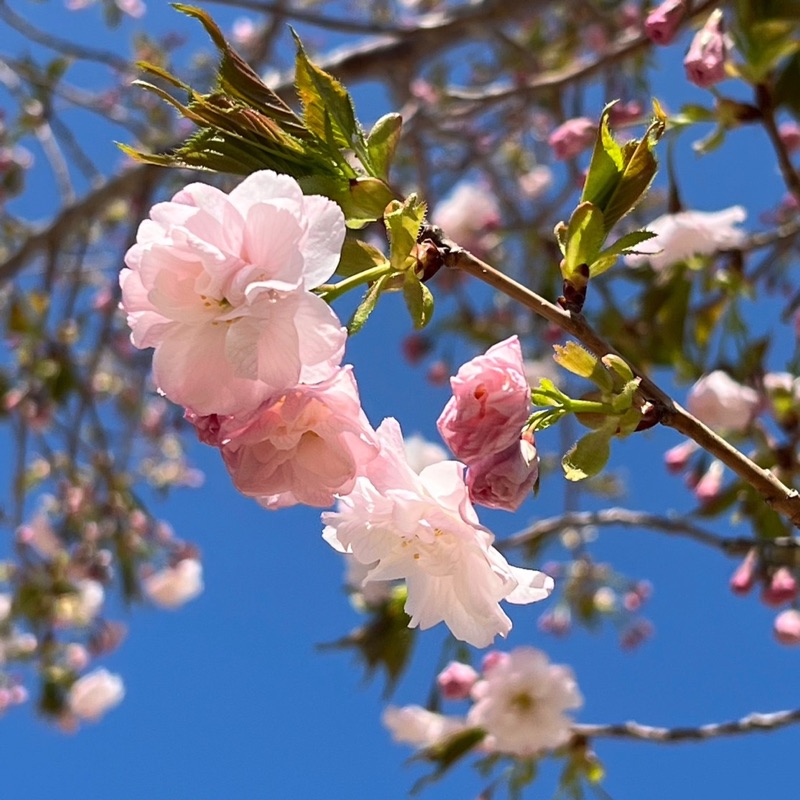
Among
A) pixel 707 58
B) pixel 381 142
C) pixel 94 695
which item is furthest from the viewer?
pixel 94 695

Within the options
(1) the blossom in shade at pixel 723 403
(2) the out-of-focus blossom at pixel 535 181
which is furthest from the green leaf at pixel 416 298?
(2) the out-of-focus blossom at pixel 535 181

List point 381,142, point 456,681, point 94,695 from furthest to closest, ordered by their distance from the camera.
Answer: point 94,695, point 456,681, point 381,142

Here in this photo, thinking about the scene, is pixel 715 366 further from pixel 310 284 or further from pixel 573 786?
pixel 310 284

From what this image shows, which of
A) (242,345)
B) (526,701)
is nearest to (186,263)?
(242,345)

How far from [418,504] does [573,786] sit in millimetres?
1114

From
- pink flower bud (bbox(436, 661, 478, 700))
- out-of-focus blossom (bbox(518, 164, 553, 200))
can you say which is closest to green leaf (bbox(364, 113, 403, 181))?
pink flower bud (bbox(436, 661, 478, 700))

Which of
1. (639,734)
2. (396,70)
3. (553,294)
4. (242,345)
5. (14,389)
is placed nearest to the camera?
(242,345)

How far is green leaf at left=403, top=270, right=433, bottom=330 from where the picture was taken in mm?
565

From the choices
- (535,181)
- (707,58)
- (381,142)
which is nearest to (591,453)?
(381,142)

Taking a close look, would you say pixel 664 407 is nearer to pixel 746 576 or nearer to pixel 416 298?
pixel 416 298

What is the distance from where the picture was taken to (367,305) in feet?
1.83

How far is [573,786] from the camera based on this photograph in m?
1.51

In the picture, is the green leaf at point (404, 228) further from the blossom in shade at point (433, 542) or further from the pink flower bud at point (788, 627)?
the pink flower bud at point (788, 627)

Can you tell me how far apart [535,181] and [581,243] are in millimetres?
3129
